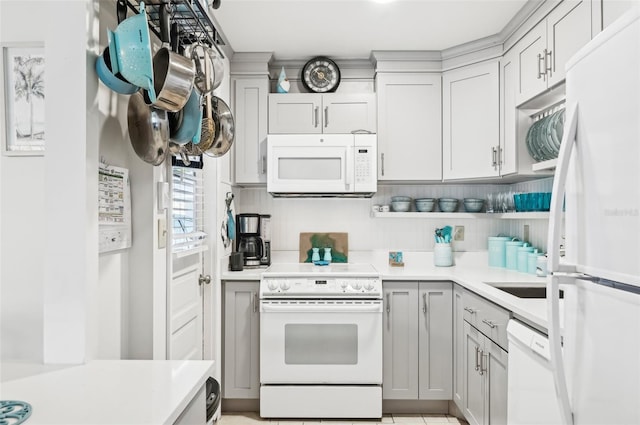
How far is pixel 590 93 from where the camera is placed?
1003 millimetres

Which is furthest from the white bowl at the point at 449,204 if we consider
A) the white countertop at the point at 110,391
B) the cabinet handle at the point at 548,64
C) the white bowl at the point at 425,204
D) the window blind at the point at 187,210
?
the white countertop at the point at 110,391

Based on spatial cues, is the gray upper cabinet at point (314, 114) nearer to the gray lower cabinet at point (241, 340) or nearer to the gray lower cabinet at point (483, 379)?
the gray lower cabinet at point (241, 340)

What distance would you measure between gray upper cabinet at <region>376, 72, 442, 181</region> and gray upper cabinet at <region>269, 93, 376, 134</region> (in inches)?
6.4

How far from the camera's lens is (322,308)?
2.71 m

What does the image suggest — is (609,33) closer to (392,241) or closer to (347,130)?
(347,130)

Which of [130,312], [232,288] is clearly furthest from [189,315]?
[130,312]

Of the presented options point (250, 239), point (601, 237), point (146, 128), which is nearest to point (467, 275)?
→ point (250, 239)

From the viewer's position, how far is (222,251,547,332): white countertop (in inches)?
69.6

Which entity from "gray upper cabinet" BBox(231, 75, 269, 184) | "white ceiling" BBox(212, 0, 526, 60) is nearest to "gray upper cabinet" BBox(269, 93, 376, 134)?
"gray upper cabinet" BBox(231, 75, 269, 184)

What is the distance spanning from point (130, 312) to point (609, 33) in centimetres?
167

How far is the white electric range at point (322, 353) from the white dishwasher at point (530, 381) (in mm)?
1202

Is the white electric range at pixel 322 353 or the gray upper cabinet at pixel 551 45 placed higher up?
the gray upper cabinet at pixel 551 45

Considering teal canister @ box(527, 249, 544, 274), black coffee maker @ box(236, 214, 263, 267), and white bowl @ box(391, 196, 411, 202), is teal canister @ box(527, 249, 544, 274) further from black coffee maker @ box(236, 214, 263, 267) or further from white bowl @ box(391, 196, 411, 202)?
black coffee maker @ box(236, 214, 263, 267)

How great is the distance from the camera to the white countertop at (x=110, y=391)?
0.85m
